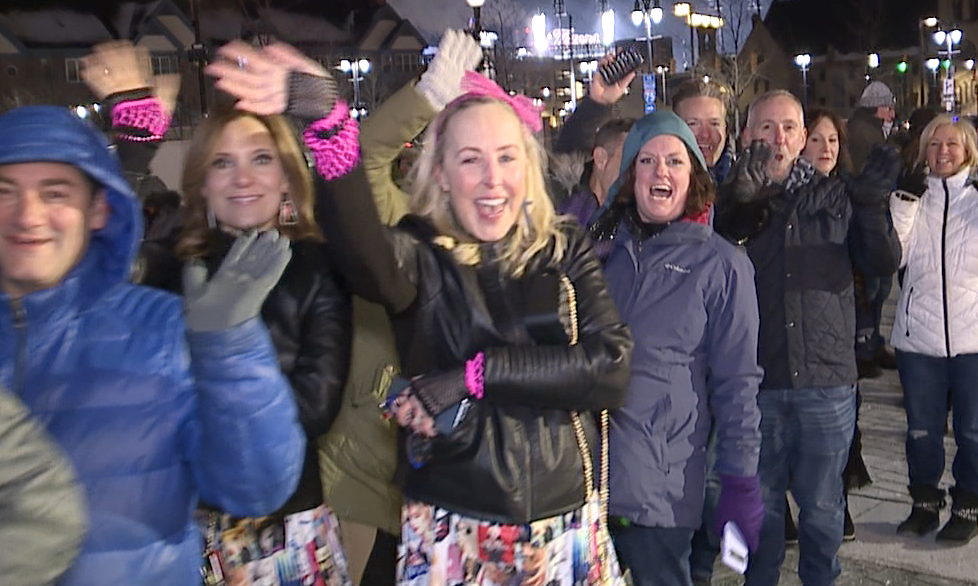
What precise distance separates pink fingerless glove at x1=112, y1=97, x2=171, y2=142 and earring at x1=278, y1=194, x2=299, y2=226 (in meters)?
0.67

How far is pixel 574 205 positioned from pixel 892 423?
3991 millimetres

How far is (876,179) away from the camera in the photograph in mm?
4430

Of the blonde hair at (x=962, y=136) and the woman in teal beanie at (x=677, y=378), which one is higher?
the blonde hair at (x=962, y=136)

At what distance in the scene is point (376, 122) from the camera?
10.4 ft

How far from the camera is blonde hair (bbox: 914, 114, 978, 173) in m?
5.43

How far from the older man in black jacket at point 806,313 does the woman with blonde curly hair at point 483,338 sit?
5.89 feet

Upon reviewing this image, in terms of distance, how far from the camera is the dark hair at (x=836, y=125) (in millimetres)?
5094

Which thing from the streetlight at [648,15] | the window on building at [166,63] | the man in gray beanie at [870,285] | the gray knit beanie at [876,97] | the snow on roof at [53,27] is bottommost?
the man in gray beanie at [870,285]

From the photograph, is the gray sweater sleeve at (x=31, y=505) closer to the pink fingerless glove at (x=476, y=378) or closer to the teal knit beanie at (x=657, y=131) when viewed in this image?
the pink fingerless glove at (x=476, y=378)

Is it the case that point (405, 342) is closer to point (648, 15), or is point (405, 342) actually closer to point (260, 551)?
point (260, 551)

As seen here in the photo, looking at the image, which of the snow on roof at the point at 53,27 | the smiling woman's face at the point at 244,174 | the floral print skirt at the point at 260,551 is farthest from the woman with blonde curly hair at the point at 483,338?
the snow on roof at the point at 53,27

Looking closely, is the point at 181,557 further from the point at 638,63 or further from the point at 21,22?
the point at 21,22

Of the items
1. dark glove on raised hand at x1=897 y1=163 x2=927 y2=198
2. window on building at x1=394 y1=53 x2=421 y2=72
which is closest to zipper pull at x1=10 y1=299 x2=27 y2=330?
dark glove on raised hand at x1=897 y1=163 x2=927 y2=198

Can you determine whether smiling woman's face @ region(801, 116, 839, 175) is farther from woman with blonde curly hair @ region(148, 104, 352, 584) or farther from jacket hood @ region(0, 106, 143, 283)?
jacket hood @ region(0, 106, 143, 283)
